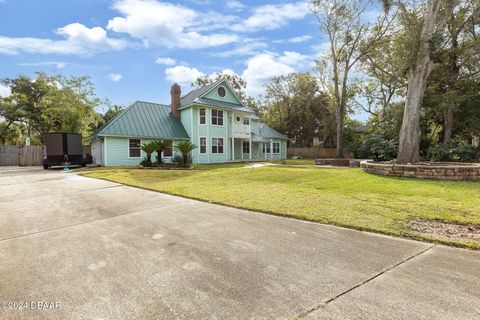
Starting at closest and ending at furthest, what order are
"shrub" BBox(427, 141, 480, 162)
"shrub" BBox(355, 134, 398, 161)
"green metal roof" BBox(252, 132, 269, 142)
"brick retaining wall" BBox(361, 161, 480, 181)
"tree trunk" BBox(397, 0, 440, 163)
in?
1. "brick retaining wall" BBox(361, 161, 480, 181)
2. "tree trunk" BBox(397, 0, 440, 163)
3. "shrub" BBox(427, 141, 480, 162)
4. "shrub" BBox(355, 134, 398, 161)
5. "green metal roof" BBox(252, 132, 269, 142)

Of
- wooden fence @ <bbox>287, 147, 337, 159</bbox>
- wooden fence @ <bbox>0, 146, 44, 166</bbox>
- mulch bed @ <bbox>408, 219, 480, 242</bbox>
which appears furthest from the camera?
wooden fence @ <bbox>287, 147, 337, 159</bbox>

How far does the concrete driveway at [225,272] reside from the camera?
6.59 ft

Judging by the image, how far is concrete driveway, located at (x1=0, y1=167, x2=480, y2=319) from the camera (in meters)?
2.01

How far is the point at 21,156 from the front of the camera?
20.6 metres

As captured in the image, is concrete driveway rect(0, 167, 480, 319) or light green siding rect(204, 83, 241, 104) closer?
concrete driveway rect(0, 167, 480, 319)

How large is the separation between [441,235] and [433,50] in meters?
10.2

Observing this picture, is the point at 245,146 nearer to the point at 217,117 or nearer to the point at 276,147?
the point at 276,147

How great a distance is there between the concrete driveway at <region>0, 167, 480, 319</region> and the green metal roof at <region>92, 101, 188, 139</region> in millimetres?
15202

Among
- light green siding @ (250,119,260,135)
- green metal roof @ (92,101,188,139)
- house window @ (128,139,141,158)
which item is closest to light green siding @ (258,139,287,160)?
light green siding @ (250,119,260,135)

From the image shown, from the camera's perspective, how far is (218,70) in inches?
1489

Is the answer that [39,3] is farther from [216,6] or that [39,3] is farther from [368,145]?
[368,145]

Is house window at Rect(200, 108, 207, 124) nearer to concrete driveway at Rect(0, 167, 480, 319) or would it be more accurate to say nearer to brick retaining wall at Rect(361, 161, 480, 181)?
brick retaining wall at Rect(361, 161, 480, 181)

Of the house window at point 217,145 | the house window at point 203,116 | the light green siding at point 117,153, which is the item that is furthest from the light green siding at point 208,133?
the light green siding at point 117,153

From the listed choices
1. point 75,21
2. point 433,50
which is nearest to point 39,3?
point 75,21
